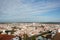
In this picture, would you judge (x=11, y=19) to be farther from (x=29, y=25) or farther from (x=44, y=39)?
(x=44, y=39)

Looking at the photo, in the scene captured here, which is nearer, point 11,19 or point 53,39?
point 53,39

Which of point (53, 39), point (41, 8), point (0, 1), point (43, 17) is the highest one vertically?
point (0, 1)

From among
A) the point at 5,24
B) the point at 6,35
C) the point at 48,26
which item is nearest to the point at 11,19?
the point at 5,24

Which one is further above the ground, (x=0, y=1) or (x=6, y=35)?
(x=0, y=1)

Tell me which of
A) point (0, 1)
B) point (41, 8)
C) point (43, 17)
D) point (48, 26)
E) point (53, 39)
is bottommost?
point (53, 39)

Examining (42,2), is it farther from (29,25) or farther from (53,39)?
(53,39)

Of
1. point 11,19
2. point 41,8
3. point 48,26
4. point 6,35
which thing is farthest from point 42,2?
point 6,35

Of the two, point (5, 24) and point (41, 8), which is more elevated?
point (41, 8)

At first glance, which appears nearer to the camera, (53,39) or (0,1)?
(53,39)
